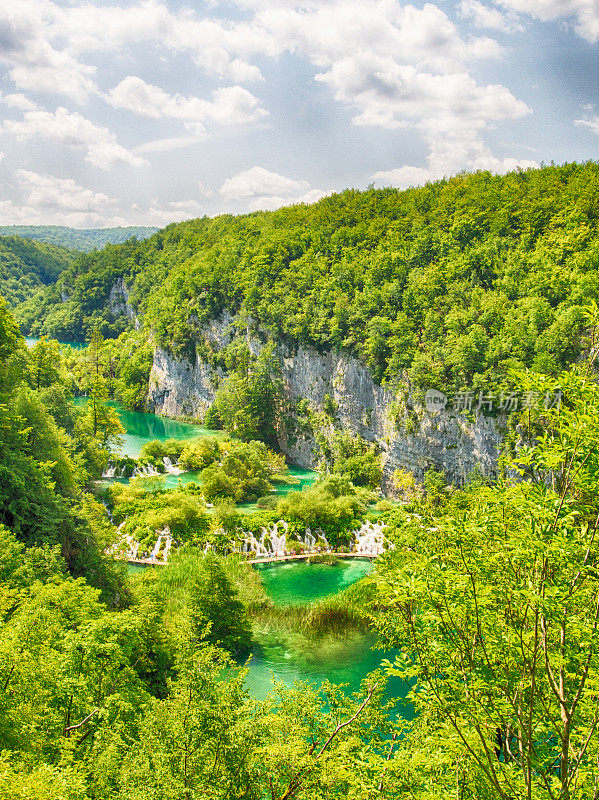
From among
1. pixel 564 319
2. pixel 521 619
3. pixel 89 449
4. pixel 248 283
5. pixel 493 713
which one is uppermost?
pixel 248 283

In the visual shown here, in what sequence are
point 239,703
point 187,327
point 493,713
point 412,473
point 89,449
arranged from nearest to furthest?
point 493,713, point 239,703, point 89,449, point 412,473, point 187,327

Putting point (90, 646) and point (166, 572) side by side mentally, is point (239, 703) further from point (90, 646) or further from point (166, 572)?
point (166, 572)

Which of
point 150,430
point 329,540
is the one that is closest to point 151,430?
point 150,430

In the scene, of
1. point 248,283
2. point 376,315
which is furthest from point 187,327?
point 376,315

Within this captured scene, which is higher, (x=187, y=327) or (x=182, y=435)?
(x=187, y=327)

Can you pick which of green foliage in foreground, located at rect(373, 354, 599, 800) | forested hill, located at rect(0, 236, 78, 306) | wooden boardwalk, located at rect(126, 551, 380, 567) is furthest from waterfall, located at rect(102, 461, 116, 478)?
forested hill, located at rect(0, 236, 78, 306)

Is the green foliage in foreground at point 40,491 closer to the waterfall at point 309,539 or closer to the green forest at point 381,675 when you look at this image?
the green forest at point 381,675

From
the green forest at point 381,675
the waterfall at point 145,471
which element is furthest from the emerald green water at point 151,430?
the green forest at point 381,675
